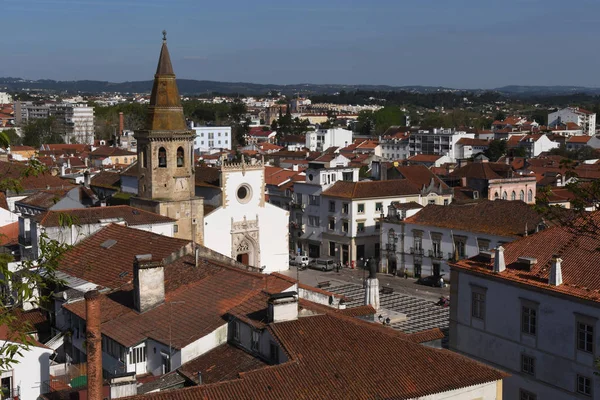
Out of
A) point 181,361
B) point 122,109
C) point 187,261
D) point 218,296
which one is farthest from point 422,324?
point 122,109

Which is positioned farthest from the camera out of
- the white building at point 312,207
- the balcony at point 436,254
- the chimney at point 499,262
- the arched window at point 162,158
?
the white building at point 312,207

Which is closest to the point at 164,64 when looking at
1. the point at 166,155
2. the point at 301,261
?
the point at 166,155

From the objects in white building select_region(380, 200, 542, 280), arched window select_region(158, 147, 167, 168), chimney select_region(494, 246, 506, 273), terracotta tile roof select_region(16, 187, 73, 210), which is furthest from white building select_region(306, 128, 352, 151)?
chimney select_region(494, 246, 506, 273)

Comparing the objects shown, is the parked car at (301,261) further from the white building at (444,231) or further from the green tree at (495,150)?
the green tree at (495,150)

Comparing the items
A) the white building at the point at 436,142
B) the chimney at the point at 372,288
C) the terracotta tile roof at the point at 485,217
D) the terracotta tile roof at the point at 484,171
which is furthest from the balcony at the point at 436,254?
the white building at the point at 436,142

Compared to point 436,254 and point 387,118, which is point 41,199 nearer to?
point 436,254

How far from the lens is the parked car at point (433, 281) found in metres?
46.7

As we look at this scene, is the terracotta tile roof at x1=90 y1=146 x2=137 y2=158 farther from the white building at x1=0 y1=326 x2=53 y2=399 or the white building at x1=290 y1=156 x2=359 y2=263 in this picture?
the white building at x1=0 y1=326 x2=53 y2=399

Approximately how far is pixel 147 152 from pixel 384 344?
28.0 meters

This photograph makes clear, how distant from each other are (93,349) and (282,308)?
4619 millimetres

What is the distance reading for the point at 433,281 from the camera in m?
47.2

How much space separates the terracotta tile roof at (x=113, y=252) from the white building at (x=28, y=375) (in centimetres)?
629

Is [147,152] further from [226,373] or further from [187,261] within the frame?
[226,373]

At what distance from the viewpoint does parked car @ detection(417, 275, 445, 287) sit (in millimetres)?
46650
